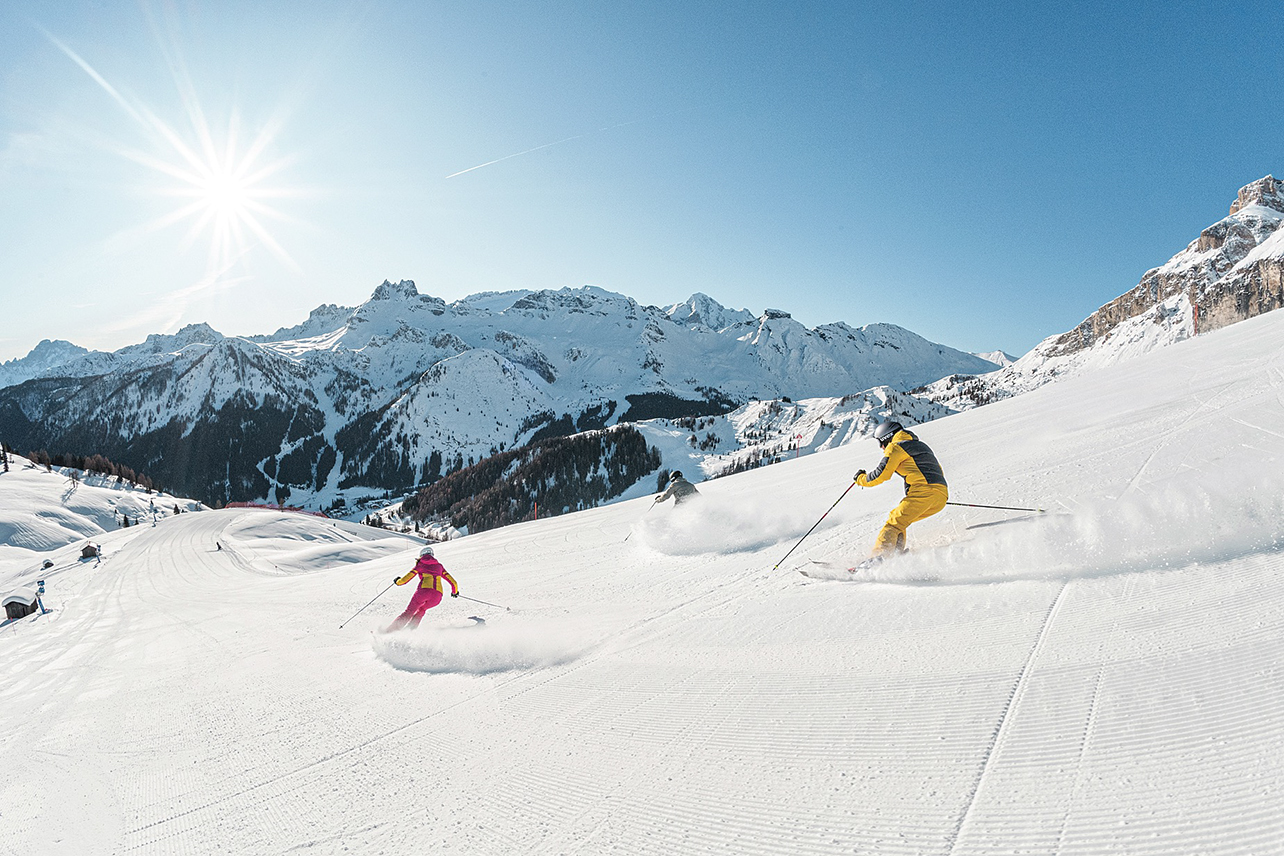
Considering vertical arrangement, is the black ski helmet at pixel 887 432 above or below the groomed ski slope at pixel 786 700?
above

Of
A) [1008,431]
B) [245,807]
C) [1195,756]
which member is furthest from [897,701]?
[1008,431]

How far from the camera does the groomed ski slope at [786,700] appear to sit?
2676 mm

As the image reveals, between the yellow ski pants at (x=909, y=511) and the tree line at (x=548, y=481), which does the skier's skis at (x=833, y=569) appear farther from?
the tree line at (x=548, y=481)

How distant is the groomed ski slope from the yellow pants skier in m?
0.38

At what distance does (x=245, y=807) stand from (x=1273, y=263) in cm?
30289

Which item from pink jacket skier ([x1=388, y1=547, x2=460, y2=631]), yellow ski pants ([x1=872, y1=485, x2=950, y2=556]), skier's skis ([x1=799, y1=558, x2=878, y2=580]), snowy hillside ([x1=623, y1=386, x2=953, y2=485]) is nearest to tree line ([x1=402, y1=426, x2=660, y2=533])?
snowy hillside ([x1=623, y1=386, x2=953, y2=485])

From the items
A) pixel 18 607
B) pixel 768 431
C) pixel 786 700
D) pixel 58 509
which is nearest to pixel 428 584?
pixel 786 700

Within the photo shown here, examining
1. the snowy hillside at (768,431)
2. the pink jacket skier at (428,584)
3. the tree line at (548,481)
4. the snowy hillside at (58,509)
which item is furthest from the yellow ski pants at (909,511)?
the tree line at (548,481)

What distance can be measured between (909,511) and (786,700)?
3511 mm

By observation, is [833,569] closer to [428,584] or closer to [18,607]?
[428,584]

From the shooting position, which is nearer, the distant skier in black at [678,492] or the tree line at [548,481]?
the distant skier in black at [678,492]

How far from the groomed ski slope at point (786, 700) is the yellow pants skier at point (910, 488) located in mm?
381

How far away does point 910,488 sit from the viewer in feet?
21.7

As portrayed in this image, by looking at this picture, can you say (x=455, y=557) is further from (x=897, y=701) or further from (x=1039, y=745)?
(x=1039, y=745)
